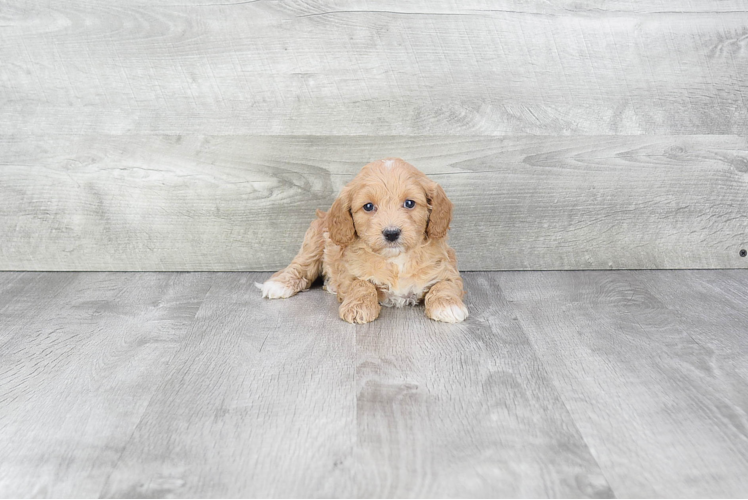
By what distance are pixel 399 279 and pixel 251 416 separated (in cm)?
76

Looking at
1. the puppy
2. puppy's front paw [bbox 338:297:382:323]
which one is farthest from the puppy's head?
puppy's front paw [bbox 338:297:382:323]

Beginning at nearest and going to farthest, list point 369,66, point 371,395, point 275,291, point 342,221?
point 371,395
point 342,221
point 275,291
point 369,66

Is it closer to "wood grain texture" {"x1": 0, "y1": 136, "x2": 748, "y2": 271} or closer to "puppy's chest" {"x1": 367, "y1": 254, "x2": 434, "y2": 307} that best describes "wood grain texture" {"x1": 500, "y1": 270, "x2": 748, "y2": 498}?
"wood grain texture" {"x1": 0, "y1": 136, "x2": 748, "y2": 271}

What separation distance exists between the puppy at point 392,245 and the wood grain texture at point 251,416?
0.15 metres

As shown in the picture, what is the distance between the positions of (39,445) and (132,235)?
50.3 inches

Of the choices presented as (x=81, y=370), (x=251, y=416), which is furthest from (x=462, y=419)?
(x=81, y=370)

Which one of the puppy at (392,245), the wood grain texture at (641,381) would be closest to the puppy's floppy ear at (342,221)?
the puppy at (392,245)

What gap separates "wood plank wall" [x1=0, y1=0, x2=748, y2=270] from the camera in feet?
7.86

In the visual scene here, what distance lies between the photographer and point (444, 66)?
95.4 inches

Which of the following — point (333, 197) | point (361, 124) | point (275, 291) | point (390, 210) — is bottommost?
point (275, 291)

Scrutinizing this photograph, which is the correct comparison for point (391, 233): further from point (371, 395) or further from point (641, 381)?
point (641, 381)

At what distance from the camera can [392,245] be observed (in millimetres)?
1983

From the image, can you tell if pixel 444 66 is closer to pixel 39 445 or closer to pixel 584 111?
pixel 584 111

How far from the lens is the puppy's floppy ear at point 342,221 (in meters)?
2.06
